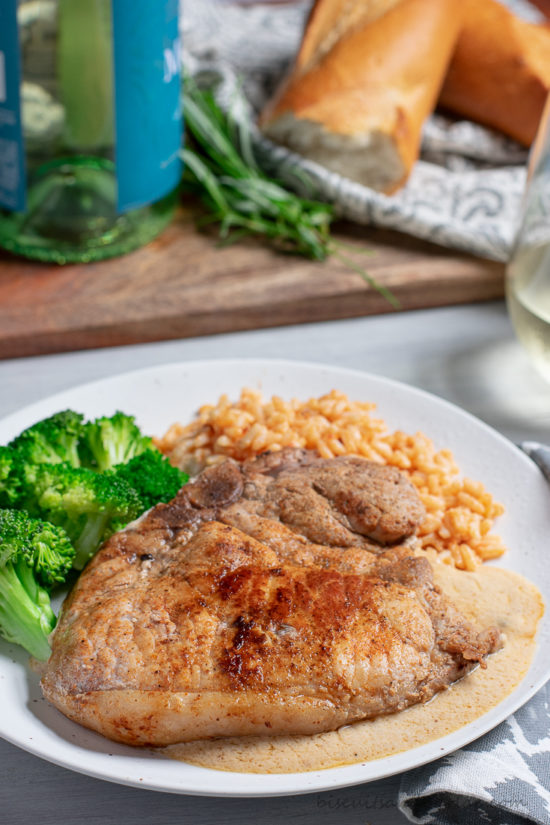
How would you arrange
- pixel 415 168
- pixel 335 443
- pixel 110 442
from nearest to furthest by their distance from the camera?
pixel 110 442, pixel 335 443, pixel 415 168

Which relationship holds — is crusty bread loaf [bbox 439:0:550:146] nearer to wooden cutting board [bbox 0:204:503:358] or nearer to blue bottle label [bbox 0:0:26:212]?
wooden cutting board [bbox 0:204:503:358]

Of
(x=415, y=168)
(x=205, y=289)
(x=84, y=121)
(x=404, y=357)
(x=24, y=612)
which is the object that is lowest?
(x=404, y=357)

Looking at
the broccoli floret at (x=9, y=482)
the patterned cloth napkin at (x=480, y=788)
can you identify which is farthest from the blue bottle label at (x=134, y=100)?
the patterned cloth napkin at (x=480, y=788)

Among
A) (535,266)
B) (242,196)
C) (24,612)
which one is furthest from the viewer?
(242,196)

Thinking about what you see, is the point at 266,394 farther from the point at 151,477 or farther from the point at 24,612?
the point at 24,612

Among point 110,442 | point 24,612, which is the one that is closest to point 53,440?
point 110,442

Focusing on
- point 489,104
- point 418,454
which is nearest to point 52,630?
point 418,454

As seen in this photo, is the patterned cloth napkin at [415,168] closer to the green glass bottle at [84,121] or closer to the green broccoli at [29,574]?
the green glass bottle at [84,121]

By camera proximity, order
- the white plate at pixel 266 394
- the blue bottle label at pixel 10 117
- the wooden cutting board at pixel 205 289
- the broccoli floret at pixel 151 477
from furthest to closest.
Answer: the wooden cutting board at pixel 205 289 < the blue bottle label at pixel 10 117 < the broccoli floret at pixel 151 477 < the white plate at pixel 266 394
